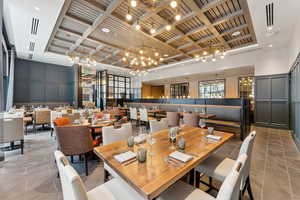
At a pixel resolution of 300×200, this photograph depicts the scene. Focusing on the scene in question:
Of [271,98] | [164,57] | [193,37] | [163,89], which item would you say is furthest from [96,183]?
[163,89]

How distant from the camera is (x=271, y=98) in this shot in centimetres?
548

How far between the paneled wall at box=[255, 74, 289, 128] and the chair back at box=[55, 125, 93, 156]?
7042 mm

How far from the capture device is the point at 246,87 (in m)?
7.96

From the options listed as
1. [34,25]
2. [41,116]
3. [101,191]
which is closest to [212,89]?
[101,191]

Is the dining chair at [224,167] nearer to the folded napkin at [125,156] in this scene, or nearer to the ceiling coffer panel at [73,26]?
the folded napkin at [125,156]

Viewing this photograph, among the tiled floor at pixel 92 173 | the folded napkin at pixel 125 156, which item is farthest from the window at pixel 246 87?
the folded napkin at pixel 125 156

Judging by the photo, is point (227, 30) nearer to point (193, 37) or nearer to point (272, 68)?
point (193, 37)

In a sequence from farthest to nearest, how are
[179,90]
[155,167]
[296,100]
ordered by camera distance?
[179,90]
[296,100]
[155,167]

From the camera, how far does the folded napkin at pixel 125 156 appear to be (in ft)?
4.11

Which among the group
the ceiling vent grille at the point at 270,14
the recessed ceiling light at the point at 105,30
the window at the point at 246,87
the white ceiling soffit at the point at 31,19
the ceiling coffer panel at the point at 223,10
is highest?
the ceiling coffer panel at the point at 223,10

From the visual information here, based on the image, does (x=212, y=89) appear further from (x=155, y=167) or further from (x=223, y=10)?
(x=155, y=167)

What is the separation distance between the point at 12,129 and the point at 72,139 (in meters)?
2.07

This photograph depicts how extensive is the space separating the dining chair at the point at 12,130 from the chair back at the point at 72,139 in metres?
1.80

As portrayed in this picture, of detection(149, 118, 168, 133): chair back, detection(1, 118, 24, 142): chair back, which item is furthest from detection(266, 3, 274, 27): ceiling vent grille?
detection(1, 118, 24, 142): chair back
